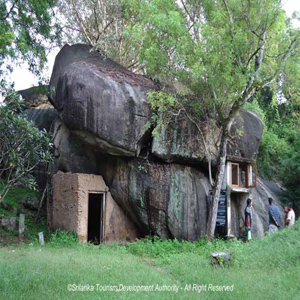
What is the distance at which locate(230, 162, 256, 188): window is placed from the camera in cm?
1392

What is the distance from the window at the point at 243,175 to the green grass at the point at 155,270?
9.78ft

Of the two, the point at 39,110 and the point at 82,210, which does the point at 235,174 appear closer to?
the point at 82,210

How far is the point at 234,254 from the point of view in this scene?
895cm

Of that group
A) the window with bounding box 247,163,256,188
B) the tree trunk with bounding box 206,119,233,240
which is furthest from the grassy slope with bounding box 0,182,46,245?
the window with bounding box 247,163,256,188

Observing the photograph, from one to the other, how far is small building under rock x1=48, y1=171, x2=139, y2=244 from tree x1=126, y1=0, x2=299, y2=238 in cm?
337

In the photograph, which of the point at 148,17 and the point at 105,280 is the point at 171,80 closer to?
the point at 148,17

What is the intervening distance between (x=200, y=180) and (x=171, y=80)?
3.64m

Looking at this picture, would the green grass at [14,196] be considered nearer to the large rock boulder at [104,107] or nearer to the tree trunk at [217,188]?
the large rock boulder at [104,107]

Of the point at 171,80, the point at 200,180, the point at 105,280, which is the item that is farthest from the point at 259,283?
the point at 171,80

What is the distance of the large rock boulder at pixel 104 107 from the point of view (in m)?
12.5

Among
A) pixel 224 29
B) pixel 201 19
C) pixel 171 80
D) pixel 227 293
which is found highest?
pixel 201 19

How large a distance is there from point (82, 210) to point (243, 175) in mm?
6030

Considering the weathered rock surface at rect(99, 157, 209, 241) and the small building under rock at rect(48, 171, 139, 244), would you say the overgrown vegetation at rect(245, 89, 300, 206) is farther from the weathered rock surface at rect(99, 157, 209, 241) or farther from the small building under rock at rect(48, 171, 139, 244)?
the small building under rock at rect(48, 171, 139, 244)

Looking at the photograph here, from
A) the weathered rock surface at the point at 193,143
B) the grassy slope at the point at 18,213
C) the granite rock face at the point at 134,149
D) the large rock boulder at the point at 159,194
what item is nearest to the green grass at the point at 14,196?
the grassy slope at the point at 18,213
